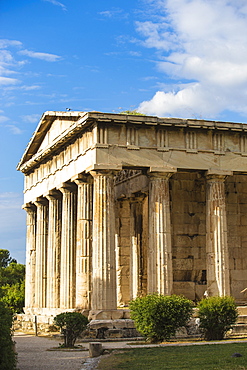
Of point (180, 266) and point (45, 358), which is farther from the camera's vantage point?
point (180, 266)

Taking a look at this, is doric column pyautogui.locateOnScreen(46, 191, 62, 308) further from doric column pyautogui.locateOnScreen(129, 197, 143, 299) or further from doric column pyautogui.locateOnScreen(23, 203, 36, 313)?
doric column pyautogui.locateOnScreen(23, 203, 36, 313)

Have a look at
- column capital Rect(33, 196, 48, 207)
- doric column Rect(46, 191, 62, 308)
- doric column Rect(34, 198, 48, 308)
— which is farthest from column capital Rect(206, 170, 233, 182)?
doric column Rect(34, 198, 48, 308)

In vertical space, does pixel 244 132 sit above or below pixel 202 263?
above

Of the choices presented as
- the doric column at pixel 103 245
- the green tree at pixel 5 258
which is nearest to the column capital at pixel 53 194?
the doric column at pixel 103 245

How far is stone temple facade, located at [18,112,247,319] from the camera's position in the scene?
94.4 ft

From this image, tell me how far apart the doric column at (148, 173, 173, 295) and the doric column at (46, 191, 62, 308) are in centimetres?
801

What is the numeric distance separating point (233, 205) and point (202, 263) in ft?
11.2

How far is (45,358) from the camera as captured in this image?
20641mm

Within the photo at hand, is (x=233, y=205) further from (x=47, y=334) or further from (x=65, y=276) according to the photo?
(x=47, y=334)

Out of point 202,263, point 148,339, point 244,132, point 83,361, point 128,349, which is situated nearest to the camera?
point 83,361

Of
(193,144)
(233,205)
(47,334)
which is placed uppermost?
(193,144)

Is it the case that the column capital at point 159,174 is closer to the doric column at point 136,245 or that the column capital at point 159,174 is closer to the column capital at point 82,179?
the column capital at point 82,179

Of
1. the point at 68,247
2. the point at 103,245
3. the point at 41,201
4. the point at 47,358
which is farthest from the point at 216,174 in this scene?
the point at 47,358

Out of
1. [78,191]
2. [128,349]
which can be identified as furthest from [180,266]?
[128,349]
